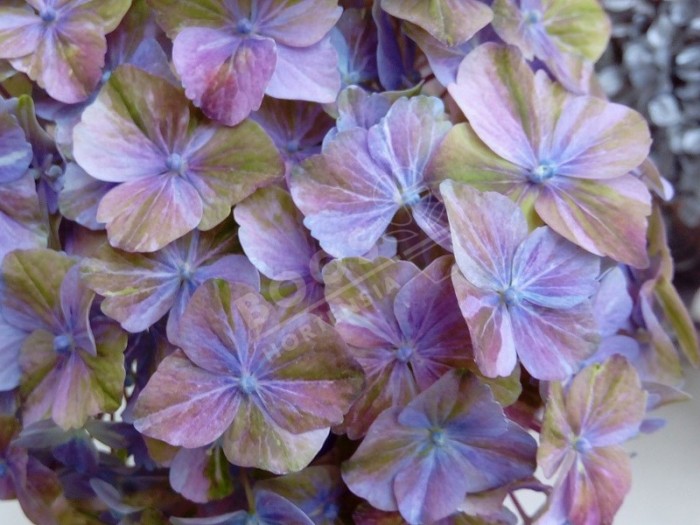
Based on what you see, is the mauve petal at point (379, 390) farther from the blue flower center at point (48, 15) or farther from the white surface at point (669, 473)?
the white surface at point (669, 473)

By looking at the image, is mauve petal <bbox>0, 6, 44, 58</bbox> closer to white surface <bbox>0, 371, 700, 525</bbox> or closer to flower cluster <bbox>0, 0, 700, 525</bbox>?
flower cluster <bbox>0, 0, 700, 525</bbox>

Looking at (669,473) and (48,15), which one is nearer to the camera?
(48,15)

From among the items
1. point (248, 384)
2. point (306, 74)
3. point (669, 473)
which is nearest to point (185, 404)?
point (248, 384)

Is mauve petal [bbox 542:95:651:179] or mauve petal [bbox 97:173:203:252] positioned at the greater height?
mauve petal [bbox 542:95:651:179]

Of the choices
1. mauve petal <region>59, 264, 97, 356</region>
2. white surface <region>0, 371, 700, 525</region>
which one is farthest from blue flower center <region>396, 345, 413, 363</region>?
white surface <region>0, 371, 700, 525</region>

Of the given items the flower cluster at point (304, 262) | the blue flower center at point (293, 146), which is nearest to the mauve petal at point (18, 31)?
the flower cluster at point (304, 262)

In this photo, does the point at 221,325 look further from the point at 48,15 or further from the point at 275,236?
the point at 48,15
